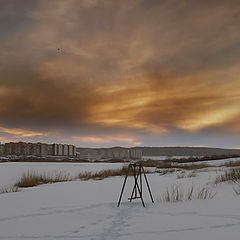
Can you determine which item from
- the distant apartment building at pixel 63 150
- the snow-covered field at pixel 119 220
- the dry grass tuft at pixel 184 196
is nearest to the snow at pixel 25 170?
the dry grass tuft at pixel 184 196

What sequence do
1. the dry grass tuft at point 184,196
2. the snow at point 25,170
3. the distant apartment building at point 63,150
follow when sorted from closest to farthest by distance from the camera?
the dry grass tuft at point 184,196, the snow at point 25,170, the distant apartment building at point 63,150

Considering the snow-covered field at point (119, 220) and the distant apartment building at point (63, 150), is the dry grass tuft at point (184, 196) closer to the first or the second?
the snow-covered field at point (119, 220)

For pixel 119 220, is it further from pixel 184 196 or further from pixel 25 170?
pixel 25 170

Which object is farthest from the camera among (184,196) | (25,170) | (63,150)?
(63,150)

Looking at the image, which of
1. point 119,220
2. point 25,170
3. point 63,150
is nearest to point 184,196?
point 119,220

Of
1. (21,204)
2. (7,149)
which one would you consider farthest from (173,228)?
→ (7,149)

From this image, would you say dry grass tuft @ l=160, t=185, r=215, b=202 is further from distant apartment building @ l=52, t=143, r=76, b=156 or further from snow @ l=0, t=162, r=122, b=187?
distant apartment building @ l=52, t=143, r=76, b=156

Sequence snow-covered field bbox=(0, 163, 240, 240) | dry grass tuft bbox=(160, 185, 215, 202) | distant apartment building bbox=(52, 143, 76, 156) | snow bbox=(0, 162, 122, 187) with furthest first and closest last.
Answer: distant apartment building bbox=(52, 143, 76, 156), snow bbox=(0, 162, 122, 187), dry grass tuft bbox=(160, 185, 215, 202), snow-covered field bbox=(0, 163, 240, 240)

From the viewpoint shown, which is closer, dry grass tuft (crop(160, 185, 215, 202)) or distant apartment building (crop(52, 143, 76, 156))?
dry grass tuft (crop(160, 185, 215, 202))

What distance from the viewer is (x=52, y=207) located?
785 centimetres

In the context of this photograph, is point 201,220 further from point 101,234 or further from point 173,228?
point 101,234

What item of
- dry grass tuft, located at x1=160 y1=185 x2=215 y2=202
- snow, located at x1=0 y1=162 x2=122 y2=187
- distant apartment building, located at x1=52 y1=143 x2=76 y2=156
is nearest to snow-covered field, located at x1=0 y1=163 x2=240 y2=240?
dry grass tuft, located at x1=160 y1=185 x2=215 y2=202

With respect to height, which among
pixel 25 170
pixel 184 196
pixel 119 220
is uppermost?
pixel 25 170

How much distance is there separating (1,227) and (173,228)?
9.20 ft
